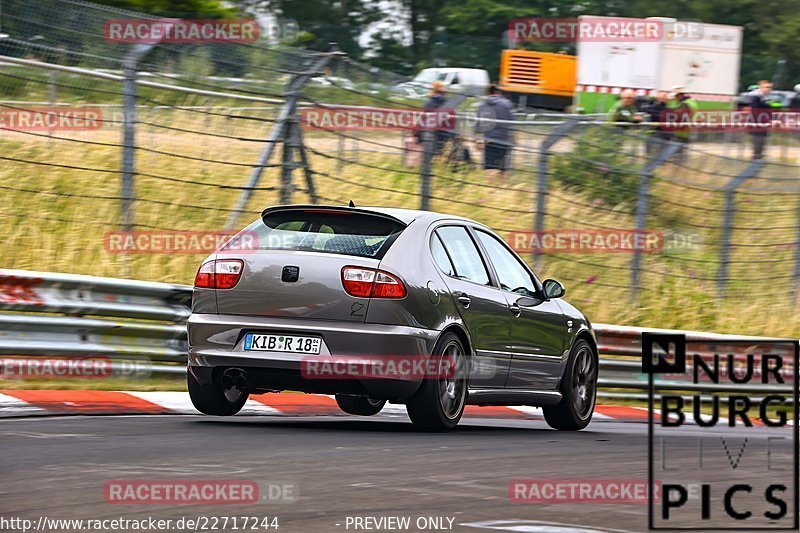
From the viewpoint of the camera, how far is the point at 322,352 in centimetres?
891

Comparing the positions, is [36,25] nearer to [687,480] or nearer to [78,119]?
[78,119]

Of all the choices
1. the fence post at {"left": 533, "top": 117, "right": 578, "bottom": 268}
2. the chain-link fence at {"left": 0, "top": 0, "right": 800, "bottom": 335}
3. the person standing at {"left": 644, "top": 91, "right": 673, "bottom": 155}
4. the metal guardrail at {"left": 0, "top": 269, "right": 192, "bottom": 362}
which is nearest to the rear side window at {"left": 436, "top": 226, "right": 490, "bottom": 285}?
the metal guardrail at {"left": 0, "top": 269, "right": 192, "bottom": 362}

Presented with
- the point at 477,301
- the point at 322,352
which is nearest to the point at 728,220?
the point at 477,301

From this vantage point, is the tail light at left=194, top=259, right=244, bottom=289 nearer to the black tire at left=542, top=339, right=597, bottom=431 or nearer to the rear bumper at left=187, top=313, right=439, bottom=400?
the rear bumper at left=187, top=313, right=439, bottom=400

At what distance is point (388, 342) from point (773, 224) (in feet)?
31.9

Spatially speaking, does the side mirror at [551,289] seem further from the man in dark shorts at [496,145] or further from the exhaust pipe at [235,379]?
the man in dark shorts at [496,145]

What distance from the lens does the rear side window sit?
9.80 m

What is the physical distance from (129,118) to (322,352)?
4.83 meters

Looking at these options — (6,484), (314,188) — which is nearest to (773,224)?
(314,188)

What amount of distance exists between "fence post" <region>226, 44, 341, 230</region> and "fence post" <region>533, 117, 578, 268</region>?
2733 millimetres

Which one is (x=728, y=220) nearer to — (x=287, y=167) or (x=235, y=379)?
(x=287, y=167)

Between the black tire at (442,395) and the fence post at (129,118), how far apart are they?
14.9 feet

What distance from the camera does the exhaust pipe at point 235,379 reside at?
9.12 meters

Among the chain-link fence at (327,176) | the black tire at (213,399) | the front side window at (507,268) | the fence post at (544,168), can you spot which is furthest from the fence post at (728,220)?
the black tire at (213,399)
